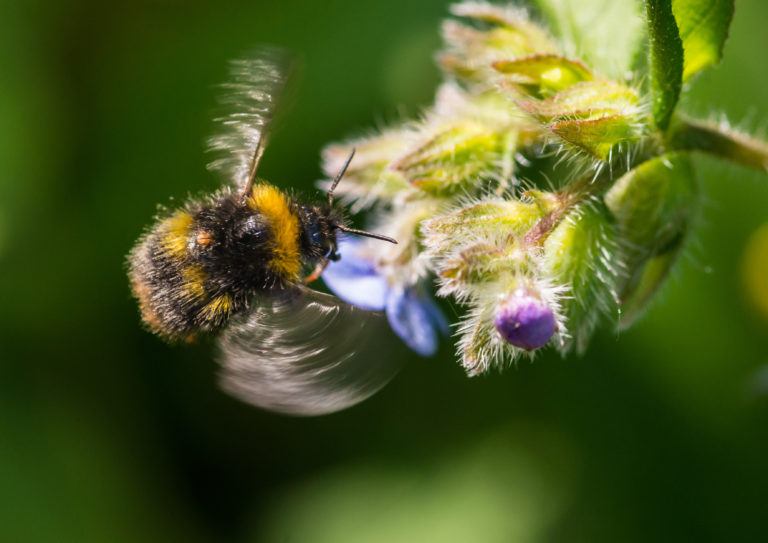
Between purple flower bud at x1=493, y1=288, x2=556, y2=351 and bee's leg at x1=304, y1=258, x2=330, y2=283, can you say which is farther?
bee's leg at x1=304, y1=258, x2=330, y2=283

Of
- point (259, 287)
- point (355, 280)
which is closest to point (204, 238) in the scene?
point (259, 287)

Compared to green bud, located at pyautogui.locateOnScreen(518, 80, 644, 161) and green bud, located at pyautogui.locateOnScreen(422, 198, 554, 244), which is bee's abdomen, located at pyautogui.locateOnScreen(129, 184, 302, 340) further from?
green bud, located at pyautogui.locateOnScreen(518, 80, 644, 161)

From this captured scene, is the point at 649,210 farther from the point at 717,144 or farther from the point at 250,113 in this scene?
the point at 250,113

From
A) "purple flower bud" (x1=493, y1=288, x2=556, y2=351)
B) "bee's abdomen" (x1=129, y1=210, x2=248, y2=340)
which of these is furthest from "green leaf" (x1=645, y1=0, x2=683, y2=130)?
"bee's abdomen" (x1=129, y1=210, x2=248, y2=340)

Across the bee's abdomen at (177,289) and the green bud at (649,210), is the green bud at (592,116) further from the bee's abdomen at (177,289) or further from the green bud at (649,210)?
the bee's abdomen at (177,289)

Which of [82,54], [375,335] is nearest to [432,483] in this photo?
[375,335]
